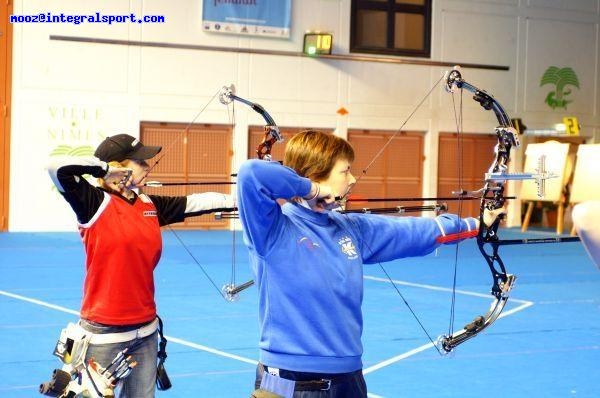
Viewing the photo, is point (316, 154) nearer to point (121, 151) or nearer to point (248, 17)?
point (121, 151)

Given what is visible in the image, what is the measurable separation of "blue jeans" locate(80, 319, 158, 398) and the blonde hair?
1.27 meters

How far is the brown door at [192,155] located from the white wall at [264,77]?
0.25m

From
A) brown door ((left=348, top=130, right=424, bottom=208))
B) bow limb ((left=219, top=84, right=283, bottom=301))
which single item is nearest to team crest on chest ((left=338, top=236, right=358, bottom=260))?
bow limb ((left=219, top=84, right=283, bottom=301))

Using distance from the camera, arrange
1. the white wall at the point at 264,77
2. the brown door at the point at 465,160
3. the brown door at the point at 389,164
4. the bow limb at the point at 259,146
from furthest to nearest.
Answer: the brown door at the point at 465,160 < the brown door at the point at 389,164 < the white wall at the point at 264,77 < the bow limb at the point at 259,146

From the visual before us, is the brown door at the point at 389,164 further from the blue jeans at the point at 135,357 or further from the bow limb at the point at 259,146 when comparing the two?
the blue jeans at the point at 135,357

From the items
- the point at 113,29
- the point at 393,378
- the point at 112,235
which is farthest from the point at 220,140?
the point at 112,235

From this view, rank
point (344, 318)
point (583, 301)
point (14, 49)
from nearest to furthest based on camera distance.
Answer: point (344, 318)
point (583, 301)
point (14, 49)

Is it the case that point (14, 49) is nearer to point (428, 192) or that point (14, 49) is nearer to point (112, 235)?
point (428, 192)

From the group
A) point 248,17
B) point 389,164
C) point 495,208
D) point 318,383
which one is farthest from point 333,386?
point 389,164

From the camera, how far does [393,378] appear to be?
21.8ft

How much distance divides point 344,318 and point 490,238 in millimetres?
1008

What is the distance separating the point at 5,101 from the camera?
57.1 feet

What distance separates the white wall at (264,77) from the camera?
17.6 metres

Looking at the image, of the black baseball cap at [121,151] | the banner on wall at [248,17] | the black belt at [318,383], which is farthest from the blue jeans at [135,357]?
the banner on wall at [248,17]
